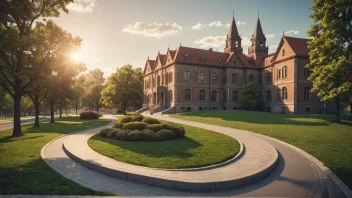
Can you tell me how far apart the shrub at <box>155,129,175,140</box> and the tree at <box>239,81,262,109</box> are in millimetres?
32179

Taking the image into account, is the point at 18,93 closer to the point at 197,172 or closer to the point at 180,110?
the point at 197,172

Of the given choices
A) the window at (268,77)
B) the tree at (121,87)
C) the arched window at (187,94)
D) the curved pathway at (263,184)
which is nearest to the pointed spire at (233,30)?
the window at (268,77)

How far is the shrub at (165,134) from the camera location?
43.8ft

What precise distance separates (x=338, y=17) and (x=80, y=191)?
65.2 ft

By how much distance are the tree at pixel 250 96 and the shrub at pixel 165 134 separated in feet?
106

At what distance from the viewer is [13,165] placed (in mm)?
8219

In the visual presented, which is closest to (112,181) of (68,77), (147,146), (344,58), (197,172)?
(197,172)

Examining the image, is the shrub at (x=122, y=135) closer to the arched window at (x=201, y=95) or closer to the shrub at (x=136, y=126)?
the shrub at (x=136, y=126)

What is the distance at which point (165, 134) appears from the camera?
13.5 metres

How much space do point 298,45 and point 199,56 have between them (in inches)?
781

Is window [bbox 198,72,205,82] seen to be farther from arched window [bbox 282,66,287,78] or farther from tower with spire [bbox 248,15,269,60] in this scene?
tower with spire [bbox 248,15,269,60]

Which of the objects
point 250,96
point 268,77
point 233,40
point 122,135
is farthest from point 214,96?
point 122,135

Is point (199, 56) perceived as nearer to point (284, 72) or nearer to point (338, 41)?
point (284, 72)

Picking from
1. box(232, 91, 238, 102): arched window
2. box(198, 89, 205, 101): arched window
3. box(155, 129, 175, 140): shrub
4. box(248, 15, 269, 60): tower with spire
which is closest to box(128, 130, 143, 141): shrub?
box(155, 129, 175, 140): shrub
